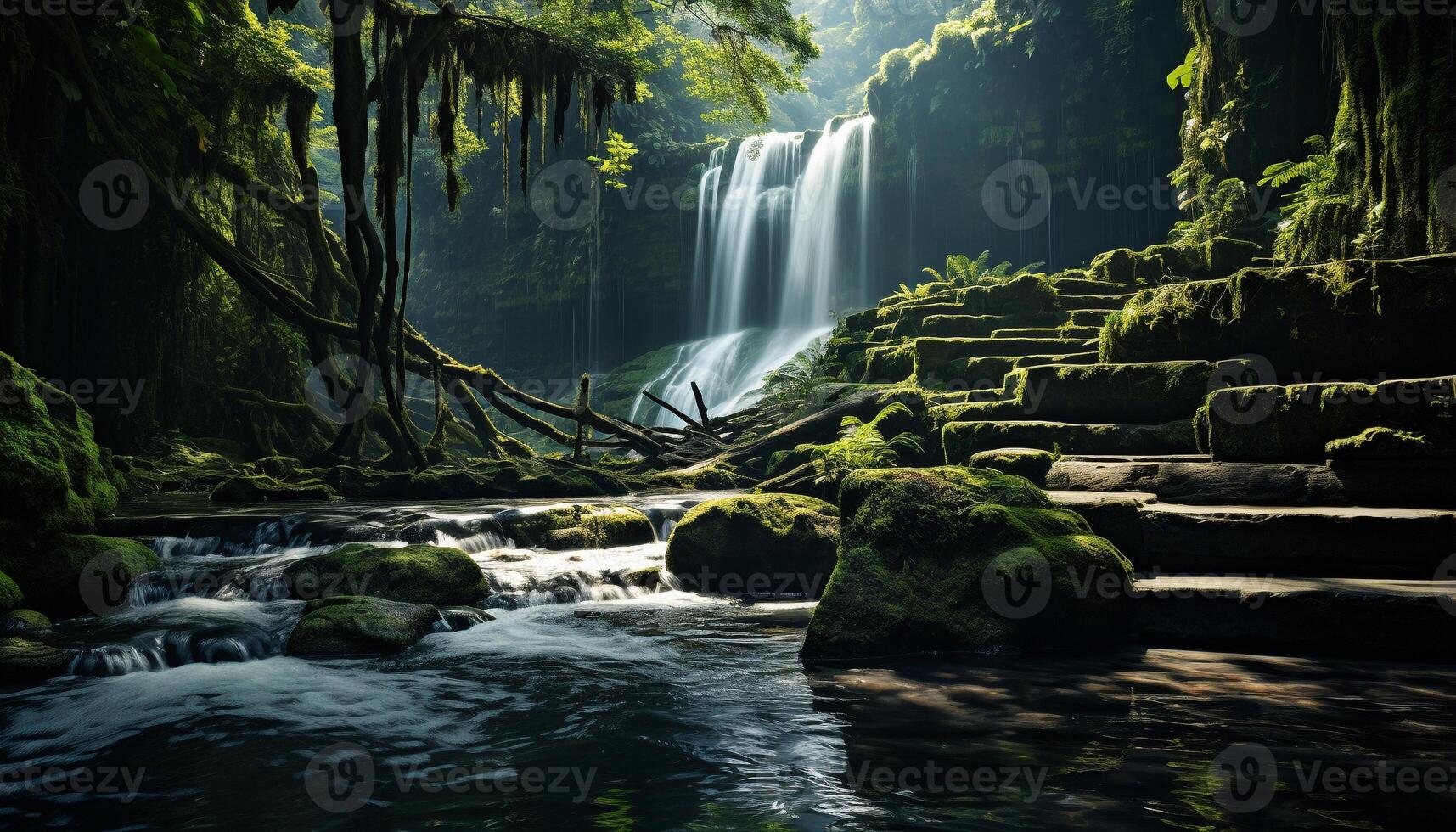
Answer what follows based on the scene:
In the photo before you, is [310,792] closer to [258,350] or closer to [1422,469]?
[1422,469]

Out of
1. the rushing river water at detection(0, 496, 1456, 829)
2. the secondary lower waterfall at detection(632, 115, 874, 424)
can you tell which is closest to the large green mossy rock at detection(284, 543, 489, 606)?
the rushing river water at detection(0, 496, 1456, 829)

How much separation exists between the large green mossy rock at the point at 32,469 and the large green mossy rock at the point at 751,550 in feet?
17.5

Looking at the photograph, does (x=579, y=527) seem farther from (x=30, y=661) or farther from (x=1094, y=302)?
(x=1094, y=302)

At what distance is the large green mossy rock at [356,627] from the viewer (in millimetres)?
5730

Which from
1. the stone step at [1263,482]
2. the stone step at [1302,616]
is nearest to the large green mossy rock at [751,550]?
the stone step at [1263,482]

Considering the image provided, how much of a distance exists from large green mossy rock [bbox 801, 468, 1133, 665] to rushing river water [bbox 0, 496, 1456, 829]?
0.27m

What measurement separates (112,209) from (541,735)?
40.9ft

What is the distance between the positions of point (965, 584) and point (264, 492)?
11.0 m

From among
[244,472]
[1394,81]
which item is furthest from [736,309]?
[1394,81]

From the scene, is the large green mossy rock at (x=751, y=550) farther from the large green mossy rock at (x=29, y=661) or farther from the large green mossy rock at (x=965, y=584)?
the large green mossy rock at (x=29, y=661)

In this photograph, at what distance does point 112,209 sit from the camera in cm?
1225

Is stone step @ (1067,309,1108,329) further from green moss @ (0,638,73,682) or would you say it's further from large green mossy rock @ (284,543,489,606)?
green moss @ (0,638,73,682)

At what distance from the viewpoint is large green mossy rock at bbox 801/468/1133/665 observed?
5.12 m

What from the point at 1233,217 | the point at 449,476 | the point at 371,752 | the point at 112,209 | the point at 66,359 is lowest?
the point at 371,752
